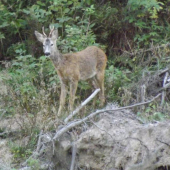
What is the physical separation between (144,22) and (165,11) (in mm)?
729

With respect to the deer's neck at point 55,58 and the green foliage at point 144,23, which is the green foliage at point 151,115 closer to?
the deer's neck at point 55,58

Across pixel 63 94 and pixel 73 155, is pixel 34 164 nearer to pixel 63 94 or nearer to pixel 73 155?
pixel 73 155

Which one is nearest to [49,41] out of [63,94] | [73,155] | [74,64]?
[74,64]

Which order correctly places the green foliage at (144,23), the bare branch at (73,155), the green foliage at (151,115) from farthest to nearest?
the green foliage at (144,23) < the green foliage at (151,115) < the bare branch at (73,155)

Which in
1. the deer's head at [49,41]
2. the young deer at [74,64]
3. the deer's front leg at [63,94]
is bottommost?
the deer's front leg at [63,94]

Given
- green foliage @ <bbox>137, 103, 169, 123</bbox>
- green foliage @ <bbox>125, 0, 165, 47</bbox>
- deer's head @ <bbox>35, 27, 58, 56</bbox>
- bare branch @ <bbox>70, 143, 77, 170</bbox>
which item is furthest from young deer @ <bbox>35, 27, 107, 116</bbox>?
bare branch @ <bbox>70, 143, 77, 170</bbox>

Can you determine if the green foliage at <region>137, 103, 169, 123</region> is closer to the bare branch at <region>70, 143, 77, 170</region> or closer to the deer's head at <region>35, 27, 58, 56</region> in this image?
the bare branch at <region>70, 143, 77, 170</region>

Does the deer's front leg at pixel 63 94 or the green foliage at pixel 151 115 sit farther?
the deer's front leg at pixel 63 94

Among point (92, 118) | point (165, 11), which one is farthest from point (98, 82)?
point (92, 118)

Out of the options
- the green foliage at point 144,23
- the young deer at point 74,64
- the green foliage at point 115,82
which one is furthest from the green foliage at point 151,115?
the green foliage at point 144,23

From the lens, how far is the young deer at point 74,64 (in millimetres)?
9166

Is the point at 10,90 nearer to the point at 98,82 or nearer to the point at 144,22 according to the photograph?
the point at 98,82

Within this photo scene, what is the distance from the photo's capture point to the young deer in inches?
361

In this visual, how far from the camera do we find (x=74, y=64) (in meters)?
9.60
